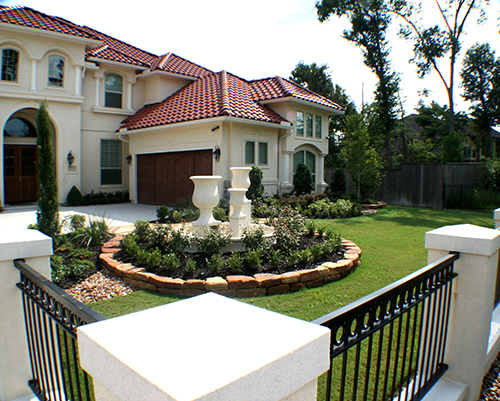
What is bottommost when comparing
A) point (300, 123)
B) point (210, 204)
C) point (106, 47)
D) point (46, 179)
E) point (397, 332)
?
point (397, 332)

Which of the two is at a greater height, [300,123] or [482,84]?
[482,84]

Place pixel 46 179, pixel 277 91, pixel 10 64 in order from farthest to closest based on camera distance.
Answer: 1. pixel 277 91
2. pixel 10 64
3. pixel 46 179

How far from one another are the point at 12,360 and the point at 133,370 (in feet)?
7.20

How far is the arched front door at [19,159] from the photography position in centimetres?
1527

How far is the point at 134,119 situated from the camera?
647 inches

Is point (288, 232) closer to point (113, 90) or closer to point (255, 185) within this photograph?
point (255, 185)

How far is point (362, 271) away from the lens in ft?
19.6

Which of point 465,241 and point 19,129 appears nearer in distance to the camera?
point 465,241

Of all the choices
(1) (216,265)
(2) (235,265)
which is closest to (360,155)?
(2) (235,265)

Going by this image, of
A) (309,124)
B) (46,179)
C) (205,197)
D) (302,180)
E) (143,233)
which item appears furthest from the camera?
(309,124)

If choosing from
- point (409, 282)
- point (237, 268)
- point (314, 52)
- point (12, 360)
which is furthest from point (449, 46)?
point (12, 360)

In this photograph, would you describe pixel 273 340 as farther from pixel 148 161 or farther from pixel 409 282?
pixel 148 161

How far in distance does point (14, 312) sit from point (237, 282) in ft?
9.21

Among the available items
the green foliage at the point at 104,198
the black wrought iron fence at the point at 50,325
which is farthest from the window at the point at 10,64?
the black wrought iron fence at the point at 50,325
